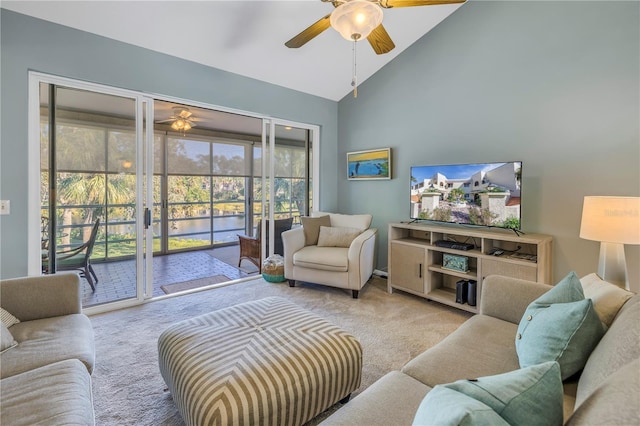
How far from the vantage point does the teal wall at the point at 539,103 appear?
245 cm

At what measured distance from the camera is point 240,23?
118 inches

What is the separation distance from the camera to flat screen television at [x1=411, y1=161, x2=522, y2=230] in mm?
2758

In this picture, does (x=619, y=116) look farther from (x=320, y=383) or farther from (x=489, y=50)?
(x=320, y=383)

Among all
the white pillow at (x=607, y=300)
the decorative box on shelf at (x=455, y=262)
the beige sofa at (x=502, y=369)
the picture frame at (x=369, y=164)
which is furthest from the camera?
the picture frame at (x=369, y=164)

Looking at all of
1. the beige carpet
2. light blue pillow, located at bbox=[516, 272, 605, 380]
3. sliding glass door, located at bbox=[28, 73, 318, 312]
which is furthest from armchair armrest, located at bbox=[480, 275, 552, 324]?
sliding glass door, located at bbox=[28, 73, 318, 312]

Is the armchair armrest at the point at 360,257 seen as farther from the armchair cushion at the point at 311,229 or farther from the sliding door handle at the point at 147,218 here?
the sliding door handle at the point at 147,218

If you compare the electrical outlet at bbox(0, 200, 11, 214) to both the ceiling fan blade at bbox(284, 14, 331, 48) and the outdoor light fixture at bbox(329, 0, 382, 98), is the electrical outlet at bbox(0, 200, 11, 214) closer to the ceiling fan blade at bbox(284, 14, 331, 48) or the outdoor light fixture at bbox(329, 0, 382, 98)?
the ceiling fan blade at bbox(284, 14, 331, 48)

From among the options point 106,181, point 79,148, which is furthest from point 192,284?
Answer: point 79,148

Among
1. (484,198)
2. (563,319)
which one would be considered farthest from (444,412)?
(484,198)

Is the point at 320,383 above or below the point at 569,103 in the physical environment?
below

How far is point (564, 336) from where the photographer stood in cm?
114

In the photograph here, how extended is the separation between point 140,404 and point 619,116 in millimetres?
3902

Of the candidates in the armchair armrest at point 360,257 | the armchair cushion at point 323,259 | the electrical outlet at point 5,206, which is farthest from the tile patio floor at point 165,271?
the armchair armrest at point 360,257

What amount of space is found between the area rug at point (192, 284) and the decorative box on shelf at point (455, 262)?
2.73 m
